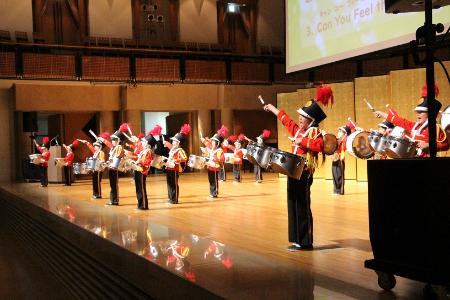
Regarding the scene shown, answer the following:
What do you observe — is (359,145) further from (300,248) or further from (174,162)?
(300,248)

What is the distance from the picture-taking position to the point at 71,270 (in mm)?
5750

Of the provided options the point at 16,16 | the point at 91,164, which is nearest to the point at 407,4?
the point at 91,164

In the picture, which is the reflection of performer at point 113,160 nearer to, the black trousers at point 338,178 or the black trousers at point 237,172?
the black trousers at point 338,178

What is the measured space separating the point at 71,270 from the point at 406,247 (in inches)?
156

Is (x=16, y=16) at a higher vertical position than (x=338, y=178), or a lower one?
higher

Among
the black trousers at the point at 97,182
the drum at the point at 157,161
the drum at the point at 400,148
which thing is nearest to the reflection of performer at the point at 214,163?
the drum at the point at 157,161

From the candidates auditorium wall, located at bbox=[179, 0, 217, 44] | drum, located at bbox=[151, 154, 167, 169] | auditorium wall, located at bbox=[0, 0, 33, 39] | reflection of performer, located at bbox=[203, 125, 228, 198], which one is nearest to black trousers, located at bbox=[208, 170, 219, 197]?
reflection of performer, located at bbox=[203, 125, 228, 198]

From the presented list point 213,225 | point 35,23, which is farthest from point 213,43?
point 213,225

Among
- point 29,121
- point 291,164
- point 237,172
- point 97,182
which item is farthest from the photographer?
point 29,121

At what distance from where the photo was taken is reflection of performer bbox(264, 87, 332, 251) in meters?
4.92

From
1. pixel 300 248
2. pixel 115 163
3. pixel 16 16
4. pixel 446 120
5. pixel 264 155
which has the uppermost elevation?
pixel 16 16

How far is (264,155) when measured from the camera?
491cm

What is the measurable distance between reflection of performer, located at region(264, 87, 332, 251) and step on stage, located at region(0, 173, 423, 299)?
0.22m

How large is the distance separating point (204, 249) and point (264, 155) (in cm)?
105
